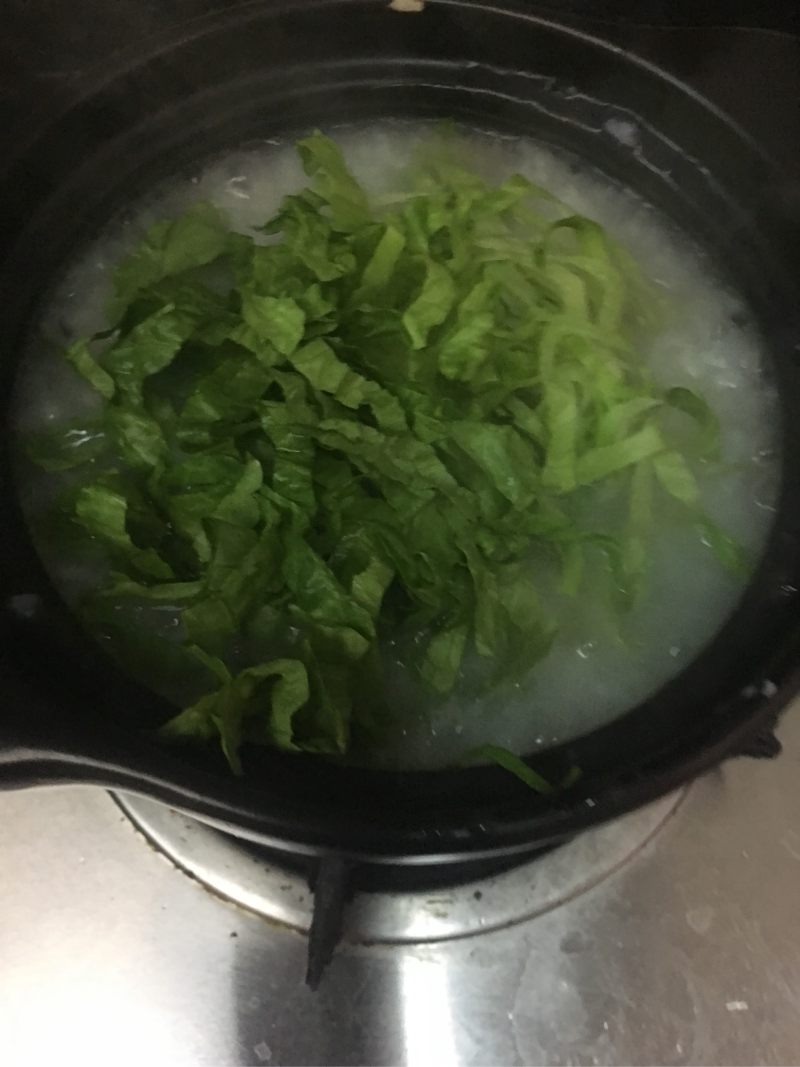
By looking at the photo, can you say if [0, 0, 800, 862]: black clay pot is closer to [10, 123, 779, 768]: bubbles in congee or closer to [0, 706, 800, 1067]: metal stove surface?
[10, 123, 779, 768]: bubbles in congee

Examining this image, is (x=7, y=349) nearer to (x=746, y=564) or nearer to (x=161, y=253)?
(x=161, y=253)

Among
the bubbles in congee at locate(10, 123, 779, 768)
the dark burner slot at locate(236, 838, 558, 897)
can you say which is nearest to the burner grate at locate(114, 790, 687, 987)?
the dark burner slot at locate(236, 838, 558, 897)

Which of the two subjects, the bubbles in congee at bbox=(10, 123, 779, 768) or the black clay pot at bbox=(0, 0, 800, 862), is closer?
the black clay pot at bbox=(0, 0, 800, 862)

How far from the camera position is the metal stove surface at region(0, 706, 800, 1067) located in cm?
81

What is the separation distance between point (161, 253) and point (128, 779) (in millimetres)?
506

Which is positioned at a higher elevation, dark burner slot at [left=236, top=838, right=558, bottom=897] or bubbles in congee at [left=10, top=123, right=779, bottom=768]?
bubbles in congee at [left=10, top=123, right=779, bottom=768]

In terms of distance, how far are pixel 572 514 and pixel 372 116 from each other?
508 mm

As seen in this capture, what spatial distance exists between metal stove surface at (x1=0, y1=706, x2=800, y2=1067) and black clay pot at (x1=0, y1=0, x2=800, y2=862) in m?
0.20

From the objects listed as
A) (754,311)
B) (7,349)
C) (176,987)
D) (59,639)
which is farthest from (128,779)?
(754,311)

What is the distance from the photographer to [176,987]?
82 cm

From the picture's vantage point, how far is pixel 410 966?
0.84 meters

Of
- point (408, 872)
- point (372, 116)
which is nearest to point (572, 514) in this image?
point (408, 872)

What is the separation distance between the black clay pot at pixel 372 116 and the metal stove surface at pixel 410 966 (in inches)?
7.8

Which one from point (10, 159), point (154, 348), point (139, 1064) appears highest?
point (10, 159)
